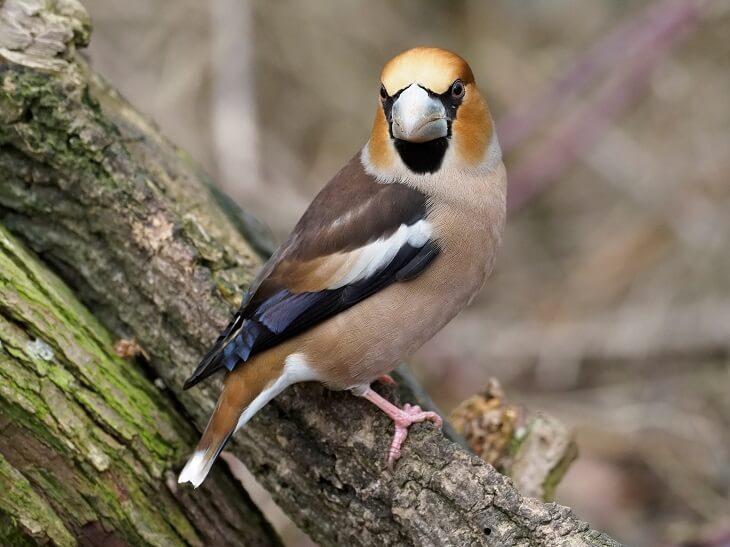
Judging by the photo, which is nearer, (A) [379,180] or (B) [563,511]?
(B) [563,511]

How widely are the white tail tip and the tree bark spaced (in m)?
0.28

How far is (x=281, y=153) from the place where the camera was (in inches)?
338

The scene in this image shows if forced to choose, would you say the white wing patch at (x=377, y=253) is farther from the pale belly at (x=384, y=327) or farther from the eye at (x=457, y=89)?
the eye at (x=457, y=89)

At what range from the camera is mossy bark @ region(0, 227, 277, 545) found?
3404 millimetres

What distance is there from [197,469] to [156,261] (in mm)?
868

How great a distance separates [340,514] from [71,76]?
1974 millimetres

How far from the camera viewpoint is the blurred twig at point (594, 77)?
6.45 m

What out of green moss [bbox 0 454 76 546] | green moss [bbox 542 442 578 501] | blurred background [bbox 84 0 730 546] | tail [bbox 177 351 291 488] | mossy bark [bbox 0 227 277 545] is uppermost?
blurred background [bbox 84 0 730 546]

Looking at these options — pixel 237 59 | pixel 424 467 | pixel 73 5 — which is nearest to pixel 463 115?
pixel 424 467

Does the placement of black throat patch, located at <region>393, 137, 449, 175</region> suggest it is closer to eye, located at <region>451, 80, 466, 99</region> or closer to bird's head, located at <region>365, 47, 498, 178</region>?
bird's head, located at <region>365, 47, 498, 178</region>

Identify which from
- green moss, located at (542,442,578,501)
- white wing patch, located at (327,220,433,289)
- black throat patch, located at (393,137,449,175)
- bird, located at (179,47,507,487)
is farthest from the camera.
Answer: green moss, located at (542,442,578,501)

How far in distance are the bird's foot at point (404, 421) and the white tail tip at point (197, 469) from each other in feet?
2.08

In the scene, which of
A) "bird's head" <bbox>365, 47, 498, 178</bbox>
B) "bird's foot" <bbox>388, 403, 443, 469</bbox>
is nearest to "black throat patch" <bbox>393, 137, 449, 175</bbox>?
"bird's head" <bbox>365, 47, 498, 178</bbox>

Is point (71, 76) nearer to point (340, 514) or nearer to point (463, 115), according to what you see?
point (463, 115)
